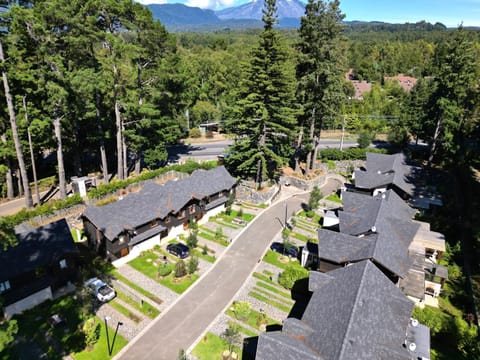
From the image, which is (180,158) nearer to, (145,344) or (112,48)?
(112,48)

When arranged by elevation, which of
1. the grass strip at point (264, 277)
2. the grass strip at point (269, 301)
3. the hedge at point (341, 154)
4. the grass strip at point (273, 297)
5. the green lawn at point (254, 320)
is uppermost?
the hedge at point (341, 154)

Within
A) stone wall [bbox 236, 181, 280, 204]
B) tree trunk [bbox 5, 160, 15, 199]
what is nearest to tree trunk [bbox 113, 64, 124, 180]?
tree trunk [bbox 5, 160, 15, 199]

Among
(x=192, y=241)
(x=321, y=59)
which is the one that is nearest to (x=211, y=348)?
(x=192, y=241)

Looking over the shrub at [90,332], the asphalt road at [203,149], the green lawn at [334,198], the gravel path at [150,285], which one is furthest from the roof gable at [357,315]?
the asphalt road at [203,149]

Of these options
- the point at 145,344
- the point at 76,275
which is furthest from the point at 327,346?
the point at 76,275

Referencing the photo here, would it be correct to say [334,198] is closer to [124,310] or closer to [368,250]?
[368,250]

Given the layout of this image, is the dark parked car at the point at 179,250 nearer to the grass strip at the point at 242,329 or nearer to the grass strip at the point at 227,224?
the grass strip at the point at 227,224
